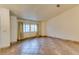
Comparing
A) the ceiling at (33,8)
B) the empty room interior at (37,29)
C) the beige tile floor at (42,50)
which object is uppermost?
the ceiling at (33,8)

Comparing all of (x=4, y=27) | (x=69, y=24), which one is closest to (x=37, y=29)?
(x=69, y=24)

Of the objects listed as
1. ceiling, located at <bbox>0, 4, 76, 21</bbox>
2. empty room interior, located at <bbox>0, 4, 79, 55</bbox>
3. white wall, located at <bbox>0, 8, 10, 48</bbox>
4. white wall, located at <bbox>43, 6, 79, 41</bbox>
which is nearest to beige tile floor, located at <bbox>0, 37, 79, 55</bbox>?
empty room interior, located at <bbox>0, 4, 79, 55</bbox>

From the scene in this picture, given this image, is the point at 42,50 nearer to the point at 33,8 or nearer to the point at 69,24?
the point at 33,8

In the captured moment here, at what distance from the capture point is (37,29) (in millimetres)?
13977

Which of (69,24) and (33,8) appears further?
(69,24)

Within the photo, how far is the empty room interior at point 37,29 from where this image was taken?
17.5 ft

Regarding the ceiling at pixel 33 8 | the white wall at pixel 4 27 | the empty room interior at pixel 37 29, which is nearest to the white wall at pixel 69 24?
the empty room interior at pixel 37 29

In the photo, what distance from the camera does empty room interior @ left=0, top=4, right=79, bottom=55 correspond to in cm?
532

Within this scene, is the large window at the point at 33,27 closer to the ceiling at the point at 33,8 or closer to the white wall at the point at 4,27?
the ceiling at the point at 33,8

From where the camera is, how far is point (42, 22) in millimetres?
14312

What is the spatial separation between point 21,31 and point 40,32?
3.55 meters

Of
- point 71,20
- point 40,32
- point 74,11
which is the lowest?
point 40,32
